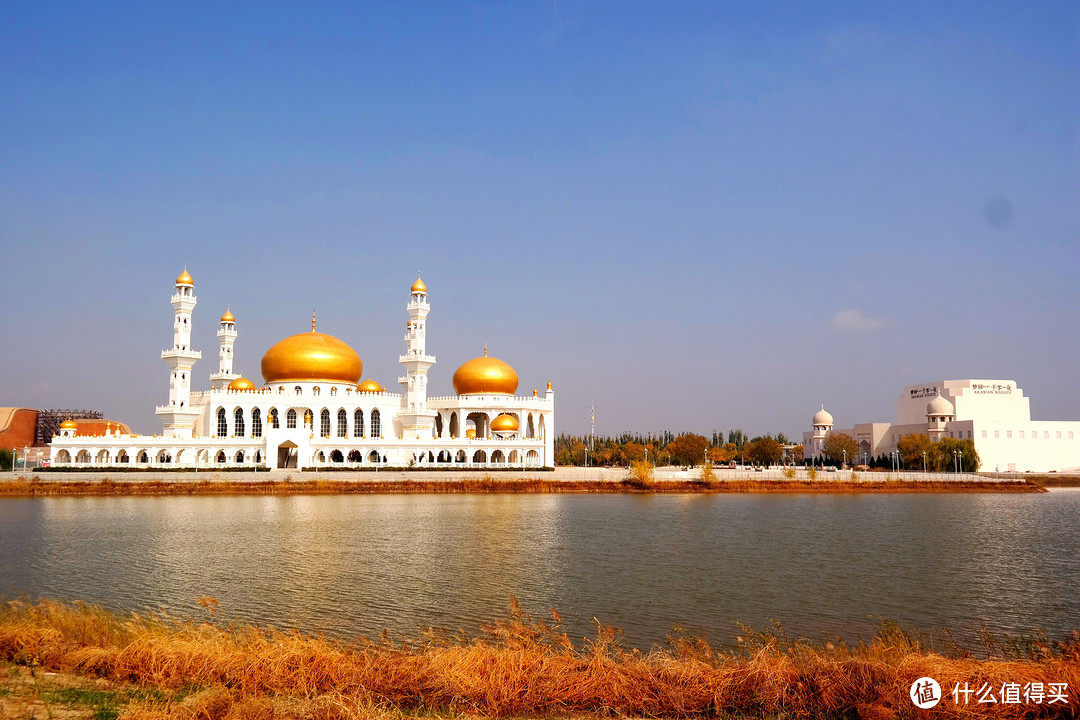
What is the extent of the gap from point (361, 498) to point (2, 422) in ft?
179

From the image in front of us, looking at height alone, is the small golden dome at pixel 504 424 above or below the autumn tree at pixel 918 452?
above

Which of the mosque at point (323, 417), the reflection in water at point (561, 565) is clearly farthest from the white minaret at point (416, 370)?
the reflection in water at point (561, 565)

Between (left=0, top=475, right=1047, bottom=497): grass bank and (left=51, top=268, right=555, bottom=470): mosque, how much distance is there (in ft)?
11.9

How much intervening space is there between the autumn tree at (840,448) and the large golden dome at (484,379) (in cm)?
4127

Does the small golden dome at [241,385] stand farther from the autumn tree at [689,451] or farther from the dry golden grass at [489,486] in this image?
the autumn tree at [689,451]

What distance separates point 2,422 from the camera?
7919cm

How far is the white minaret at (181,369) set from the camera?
5516 cm

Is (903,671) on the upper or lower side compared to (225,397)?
lower

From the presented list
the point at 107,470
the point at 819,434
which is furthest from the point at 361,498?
the point at 819,434

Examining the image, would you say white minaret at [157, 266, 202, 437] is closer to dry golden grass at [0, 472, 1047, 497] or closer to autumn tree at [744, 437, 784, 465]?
dry golden grass at [0, 472, 1047, 497]

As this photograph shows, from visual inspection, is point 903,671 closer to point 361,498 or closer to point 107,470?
point 361,498

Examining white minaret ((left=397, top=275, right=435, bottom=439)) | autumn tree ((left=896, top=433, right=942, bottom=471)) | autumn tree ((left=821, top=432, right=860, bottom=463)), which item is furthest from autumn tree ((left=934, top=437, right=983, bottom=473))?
white minaret ((left=397, top=275, right=435, bottom=439))

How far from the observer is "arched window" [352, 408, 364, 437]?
59.7 m

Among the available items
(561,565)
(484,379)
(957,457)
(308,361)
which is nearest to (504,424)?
(484,379)
